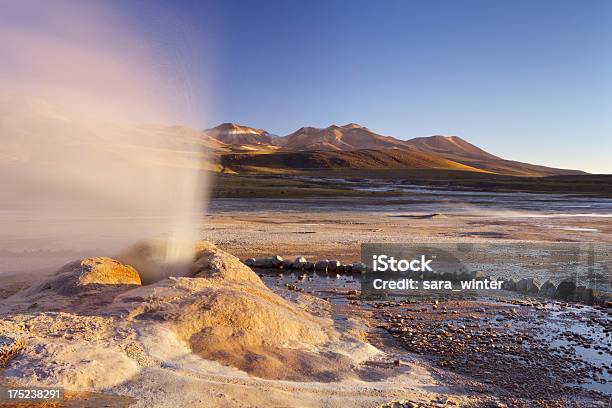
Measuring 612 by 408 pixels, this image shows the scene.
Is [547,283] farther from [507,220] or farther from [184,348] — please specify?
[507,220]

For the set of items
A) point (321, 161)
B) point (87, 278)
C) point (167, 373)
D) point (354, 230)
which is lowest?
point (167, 373)

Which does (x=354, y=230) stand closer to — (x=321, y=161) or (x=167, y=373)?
(x=167, y=373)

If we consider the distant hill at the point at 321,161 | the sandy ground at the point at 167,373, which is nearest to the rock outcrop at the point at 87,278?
the sandy ground at the point at 167,373

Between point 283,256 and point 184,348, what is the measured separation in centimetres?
1165

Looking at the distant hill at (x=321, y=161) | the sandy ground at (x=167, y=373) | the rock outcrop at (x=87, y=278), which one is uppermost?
the distant hill at (x=321, y=161)

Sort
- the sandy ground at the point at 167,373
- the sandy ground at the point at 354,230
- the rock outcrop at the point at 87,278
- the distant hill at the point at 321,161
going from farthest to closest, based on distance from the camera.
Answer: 1. the distant hill at the point at 321,161
2. the sandy ground at the point at 354,230
3. the rock outcrop at the point at 87,278
4. the sandy ground at the point at 167,373

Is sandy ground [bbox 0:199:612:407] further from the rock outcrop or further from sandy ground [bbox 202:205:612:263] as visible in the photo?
sandy ground [bbox 202:205:612:263]

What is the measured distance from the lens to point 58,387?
20.9 ft

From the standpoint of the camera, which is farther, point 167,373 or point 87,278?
point 87,278

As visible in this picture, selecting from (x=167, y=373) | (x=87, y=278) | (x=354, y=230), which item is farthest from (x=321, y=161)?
(x=167, y=373)

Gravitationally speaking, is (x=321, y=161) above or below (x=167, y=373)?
above

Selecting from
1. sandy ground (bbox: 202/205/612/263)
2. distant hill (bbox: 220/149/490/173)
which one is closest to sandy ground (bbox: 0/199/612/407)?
sandy ground (bbox: 202/205/612/263)

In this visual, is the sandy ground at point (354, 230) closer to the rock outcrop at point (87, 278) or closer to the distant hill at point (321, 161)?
the rock outcrop at point (87, 278)

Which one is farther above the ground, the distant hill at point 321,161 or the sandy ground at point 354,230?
the distant hill at point 321,161
